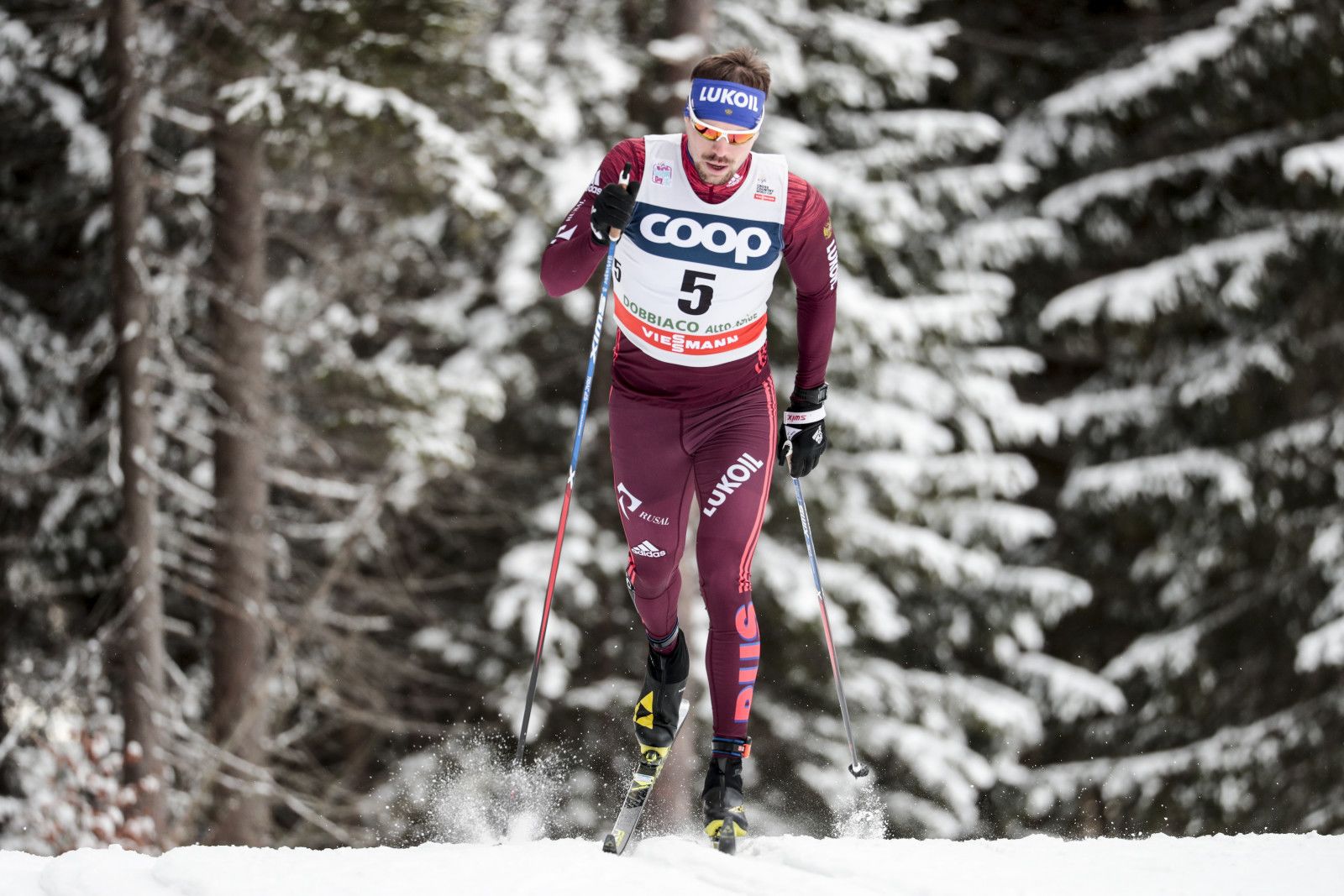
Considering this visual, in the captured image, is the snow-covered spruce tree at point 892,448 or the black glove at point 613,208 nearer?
the black glove at point 613,208

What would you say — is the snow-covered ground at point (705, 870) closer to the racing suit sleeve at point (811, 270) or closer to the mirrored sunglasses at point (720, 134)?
the racing suit sleeve at point (811, 270)

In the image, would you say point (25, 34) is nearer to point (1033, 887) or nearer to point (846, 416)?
point (846, 416)

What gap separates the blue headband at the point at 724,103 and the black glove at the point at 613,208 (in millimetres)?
343

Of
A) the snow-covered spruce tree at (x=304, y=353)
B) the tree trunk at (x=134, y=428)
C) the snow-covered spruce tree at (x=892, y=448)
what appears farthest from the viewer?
the snow-covered spruce tree at (x=892, y=448)

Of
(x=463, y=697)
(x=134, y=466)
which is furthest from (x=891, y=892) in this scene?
(x=463, y=697)

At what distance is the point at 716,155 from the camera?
4234 mm

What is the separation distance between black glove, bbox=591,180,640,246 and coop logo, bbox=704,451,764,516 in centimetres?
91

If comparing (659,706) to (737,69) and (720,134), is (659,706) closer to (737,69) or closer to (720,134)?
(720,134)

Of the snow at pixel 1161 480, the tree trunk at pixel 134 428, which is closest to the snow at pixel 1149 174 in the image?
the snow at pixel 1161 480

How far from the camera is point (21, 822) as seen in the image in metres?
8.41

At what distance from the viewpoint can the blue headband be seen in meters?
4.20

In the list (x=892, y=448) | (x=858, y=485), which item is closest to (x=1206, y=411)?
(x=892, y=448)

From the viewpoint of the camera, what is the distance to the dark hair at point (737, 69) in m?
4.24

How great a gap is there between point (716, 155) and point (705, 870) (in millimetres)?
2387
